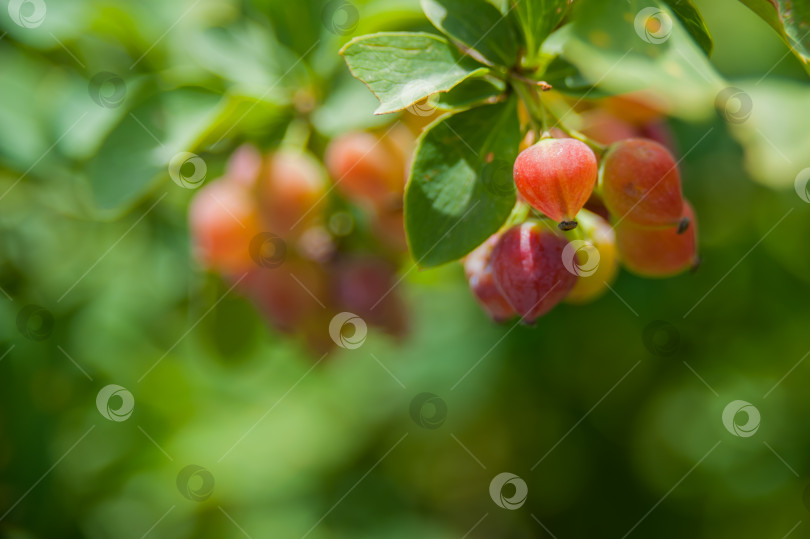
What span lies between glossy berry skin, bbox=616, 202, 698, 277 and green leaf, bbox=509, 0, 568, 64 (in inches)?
10.4

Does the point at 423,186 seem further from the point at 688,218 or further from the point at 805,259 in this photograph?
the point at 805,259

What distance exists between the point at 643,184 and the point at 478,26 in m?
0.28

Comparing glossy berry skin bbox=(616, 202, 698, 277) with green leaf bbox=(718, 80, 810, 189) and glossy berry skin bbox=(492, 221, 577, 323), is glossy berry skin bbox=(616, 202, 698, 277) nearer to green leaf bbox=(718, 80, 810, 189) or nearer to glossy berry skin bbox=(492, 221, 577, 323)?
glossy berry skin bbox=(492, 221, 577, 323)

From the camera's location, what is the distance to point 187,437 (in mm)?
1947

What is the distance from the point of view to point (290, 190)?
3.98 feet

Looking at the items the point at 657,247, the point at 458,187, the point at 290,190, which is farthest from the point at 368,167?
the point at 657,247

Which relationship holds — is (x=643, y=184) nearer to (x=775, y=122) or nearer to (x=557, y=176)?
(x=557, y=176)

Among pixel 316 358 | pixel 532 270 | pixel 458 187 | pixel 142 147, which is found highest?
pixel 142 147

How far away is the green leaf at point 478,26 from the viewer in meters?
0.85

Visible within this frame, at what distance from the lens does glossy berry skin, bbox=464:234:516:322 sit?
0.94 meters

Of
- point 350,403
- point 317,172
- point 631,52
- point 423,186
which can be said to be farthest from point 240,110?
point 350,403

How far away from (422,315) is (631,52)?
132 centimetres

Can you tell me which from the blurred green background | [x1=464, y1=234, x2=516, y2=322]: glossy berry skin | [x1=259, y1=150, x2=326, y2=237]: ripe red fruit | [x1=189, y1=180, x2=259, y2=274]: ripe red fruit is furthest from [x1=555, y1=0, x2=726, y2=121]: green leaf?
[x1=189, y1=180, x2=259, y2=274]: ripe red fruit

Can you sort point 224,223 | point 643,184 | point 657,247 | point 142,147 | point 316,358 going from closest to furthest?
point 643,184
point 657,247
point 142,147
point 224,223
point 316,358
